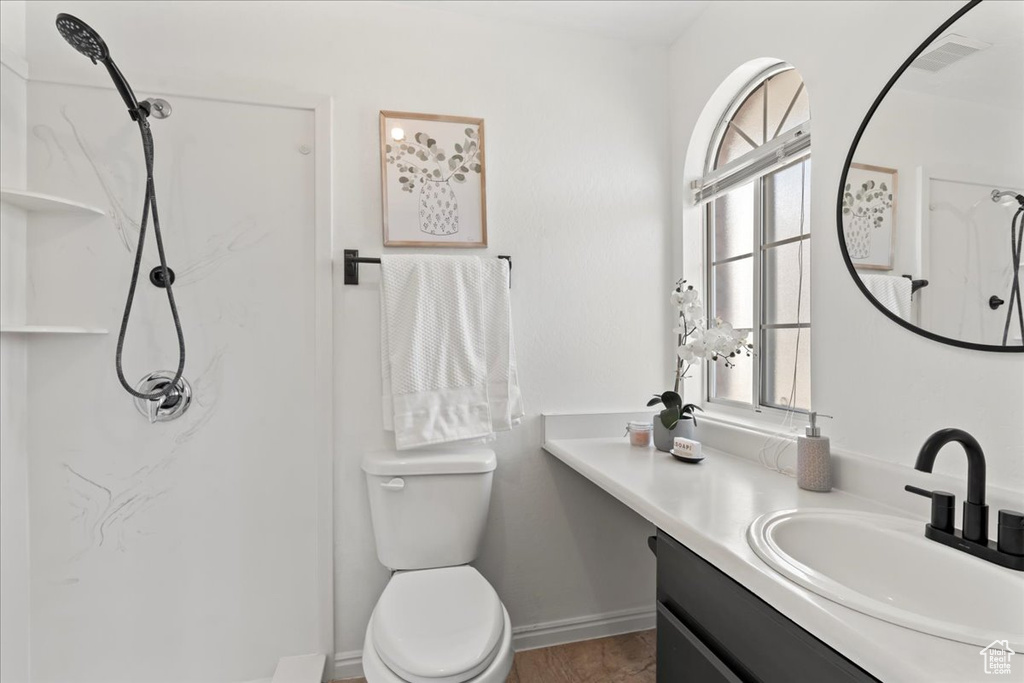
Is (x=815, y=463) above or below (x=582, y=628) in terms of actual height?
above

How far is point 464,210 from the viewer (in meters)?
1.71

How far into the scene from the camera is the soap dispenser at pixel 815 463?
118cm

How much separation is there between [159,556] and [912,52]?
2.35 metres

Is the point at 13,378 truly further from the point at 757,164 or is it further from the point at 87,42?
the point at 757,164

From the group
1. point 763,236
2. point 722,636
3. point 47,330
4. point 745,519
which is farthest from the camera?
point 763,236

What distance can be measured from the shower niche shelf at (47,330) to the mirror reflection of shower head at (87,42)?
63 centimetres

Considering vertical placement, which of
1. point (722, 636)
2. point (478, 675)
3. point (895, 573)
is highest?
point (895, 573)

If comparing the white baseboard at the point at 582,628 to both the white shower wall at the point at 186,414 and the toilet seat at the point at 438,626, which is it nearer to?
the toilet seat at the point at 438,626

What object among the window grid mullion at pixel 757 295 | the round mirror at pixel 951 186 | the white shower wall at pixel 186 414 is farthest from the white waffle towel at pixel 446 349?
the round mirror at pixel 951 186

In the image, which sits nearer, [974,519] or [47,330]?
[974,519]

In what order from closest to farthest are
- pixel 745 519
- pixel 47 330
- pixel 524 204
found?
pixel 745 519 < pixel 47 330 < pixel 524 204

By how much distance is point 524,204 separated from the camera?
1774mm

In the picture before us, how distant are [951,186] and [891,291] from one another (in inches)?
9.2

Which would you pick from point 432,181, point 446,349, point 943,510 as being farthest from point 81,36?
point 943,510
